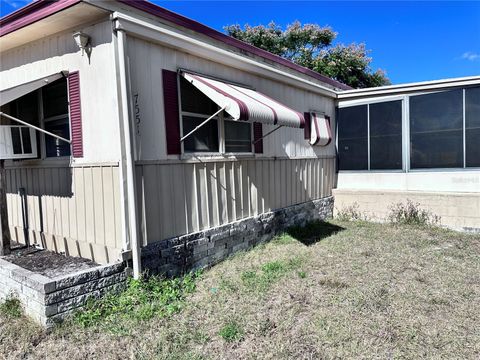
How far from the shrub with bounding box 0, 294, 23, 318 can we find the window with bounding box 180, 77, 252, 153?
253 cm

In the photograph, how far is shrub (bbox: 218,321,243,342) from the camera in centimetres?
302

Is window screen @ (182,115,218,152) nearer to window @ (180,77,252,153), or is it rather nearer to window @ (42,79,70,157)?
window @ (180,77,252,153)

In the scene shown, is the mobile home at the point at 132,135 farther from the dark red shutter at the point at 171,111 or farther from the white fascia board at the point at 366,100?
the white fascia board at the point at 366,100

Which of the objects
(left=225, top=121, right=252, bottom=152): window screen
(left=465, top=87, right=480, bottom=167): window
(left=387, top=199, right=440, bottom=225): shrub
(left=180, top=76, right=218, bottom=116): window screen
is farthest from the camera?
(left=387, top=199, right=440, bottom=225): shrub

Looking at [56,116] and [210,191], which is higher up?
[56,116]

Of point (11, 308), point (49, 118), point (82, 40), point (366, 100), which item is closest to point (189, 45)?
point (82, 40)

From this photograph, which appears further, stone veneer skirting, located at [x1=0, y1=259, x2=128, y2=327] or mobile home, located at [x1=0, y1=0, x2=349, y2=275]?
mobile home, located at [x1=0, y1=0, x2=349, y2=275]

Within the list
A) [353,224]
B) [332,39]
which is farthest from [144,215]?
[332,39]

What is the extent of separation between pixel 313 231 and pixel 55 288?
4.91m

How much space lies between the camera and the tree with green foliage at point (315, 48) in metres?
16.2

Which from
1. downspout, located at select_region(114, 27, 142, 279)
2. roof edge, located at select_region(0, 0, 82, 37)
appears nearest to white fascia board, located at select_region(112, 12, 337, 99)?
downspout, located at select_region(114, 27, 142, 279)

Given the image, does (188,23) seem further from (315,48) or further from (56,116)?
(315,48)

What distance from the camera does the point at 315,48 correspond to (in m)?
16.6

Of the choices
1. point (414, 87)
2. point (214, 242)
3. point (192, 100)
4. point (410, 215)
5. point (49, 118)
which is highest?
point (414, 87)
